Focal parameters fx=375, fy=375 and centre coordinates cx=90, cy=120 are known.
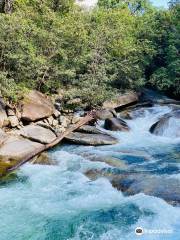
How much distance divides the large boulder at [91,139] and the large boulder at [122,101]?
5849mm

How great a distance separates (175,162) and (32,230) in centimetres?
731

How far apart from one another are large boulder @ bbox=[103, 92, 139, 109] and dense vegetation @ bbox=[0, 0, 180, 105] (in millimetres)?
819

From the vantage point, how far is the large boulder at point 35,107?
1869cm

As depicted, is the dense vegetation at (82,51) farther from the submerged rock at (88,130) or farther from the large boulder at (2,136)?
Answer: the submerged rock at (88,130)

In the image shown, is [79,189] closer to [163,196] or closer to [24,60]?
[163,196]

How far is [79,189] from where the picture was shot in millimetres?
12242

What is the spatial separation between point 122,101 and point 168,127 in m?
5.75

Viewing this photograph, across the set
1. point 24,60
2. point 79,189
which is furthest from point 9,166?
point 24,60

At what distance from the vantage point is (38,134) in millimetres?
16875

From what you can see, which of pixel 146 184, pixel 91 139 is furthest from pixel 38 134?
pixel 146 184

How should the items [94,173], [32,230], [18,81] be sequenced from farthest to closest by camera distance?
[18,81], [94,173], [32,230]

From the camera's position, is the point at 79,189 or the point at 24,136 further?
the point at 24,136

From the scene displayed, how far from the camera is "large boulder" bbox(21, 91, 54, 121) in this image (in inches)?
736

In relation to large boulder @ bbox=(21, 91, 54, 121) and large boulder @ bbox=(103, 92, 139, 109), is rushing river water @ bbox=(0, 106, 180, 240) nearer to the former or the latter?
large boulder @ bbox=(21, 91, 54, 121)
